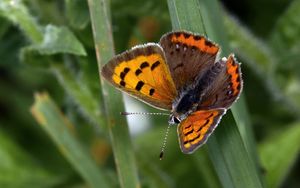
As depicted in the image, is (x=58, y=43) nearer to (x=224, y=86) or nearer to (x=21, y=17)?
(x=21, y=17)

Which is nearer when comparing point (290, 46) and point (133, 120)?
point (290, 46)

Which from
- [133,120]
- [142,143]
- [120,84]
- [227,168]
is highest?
[133,120]

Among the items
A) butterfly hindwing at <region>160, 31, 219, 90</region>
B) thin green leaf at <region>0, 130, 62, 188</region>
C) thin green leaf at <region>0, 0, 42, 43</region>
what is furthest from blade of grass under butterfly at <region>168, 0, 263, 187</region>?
thin green leaf at <region>0, 130, 62, 188</region>

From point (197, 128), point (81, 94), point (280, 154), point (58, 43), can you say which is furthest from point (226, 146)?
point (280, 154)

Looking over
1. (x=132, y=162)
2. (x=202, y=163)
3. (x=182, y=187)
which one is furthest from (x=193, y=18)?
(x=182, y=187)

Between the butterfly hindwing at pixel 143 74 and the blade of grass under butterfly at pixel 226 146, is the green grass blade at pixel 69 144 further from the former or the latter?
the blade of grass under butterfly at pixel 226 146

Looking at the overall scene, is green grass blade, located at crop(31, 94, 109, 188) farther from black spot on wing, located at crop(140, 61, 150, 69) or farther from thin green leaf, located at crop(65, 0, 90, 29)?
black spot on wing, located at crop(140, 61, 150, 69)

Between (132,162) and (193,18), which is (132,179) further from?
(193,18)
